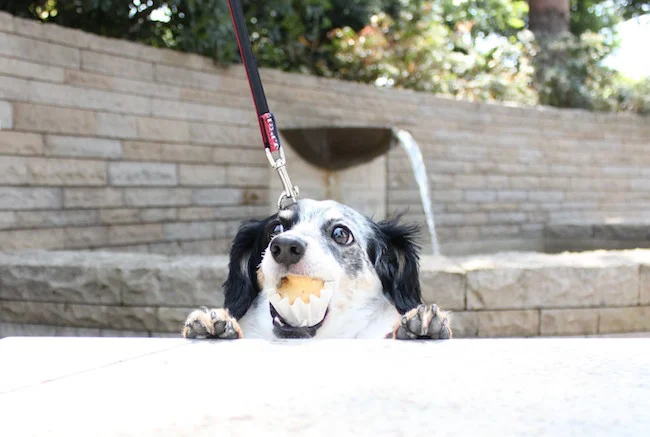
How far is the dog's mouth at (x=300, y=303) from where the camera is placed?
6.64 ft

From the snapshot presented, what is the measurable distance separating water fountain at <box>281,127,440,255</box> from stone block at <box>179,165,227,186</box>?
1004mm

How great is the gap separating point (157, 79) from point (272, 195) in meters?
2.23

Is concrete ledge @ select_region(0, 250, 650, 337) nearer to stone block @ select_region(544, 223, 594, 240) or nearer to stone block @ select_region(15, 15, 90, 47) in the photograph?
stone block @ select_region(15, 15, 90, 47)

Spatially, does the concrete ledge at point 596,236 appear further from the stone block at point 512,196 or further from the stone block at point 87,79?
the stone block at point 87,79

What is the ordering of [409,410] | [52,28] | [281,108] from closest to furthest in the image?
[409,410] → [52,28] → [281,108]

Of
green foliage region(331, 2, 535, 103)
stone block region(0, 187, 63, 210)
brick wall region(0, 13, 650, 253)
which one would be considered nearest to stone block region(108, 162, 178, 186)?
brick wall region(0, 13, 650, 253)

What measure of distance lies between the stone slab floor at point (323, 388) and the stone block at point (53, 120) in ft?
12.9

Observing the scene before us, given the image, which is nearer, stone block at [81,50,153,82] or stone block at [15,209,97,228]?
stone block at [15,209,97,228]

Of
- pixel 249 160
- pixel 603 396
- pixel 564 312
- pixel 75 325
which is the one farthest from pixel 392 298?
pixel 249 160

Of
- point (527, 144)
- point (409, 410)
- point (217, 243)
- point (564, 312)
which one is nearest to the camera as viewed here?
point (409, 410)

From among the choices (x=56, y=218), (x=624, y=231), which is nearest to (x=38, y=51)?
(x=56, y=218)

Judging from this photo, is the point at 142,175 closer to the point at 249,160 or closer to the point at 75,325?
the point at 249,160

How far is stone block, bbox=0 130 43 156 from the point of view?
4926 mm

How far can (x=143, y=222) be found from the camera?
245 inches
